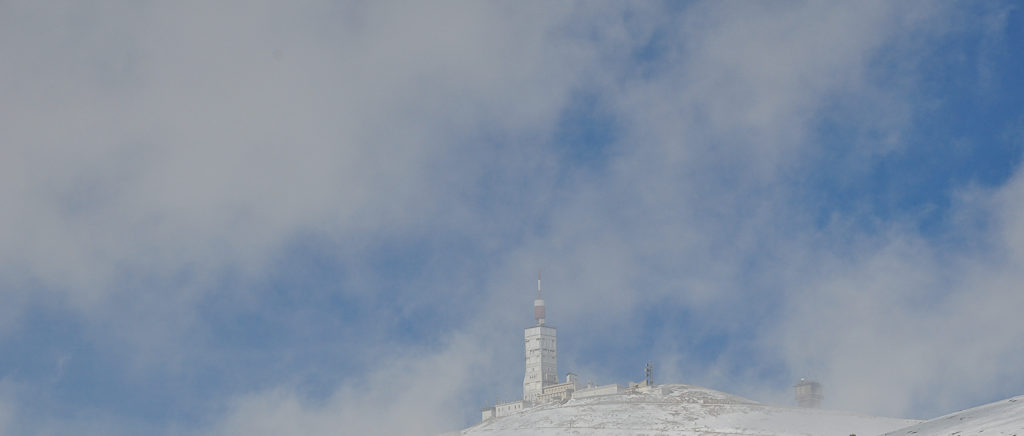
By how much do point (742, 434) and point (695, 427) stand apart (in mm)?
14453

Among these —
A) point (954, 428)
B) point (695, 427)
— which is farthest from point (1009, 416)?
point (695, 427)

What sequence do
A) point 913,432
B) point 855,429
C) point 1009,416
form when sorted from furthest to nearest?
point 855,429
point 913,432
point 1009,416

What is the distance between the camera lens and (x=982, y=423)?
51.8 meters

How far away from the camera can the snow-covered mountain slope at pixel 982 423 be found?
49.0m

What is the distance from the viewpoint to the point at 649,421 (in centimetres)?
19588

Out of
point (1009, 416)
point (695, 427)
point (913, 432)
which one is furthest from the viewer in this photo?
point (695, 427)

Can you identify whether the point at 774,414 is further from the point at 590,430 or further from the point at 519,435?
the point at 519,435

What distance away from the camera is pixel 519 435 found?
7623 inches

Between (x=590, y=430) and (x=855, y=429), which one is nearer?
(x=855, y=429)

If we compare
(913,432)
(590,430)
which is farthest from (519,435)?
(913,432)

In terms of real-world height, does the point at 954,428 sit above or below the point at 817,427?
below

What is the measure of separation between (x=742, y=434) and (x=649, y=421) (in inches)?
1046

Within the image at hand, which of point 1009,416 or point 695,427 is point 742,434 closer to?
point 695,427

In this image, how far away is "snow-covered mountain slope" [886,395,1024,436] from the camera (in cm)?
4903
